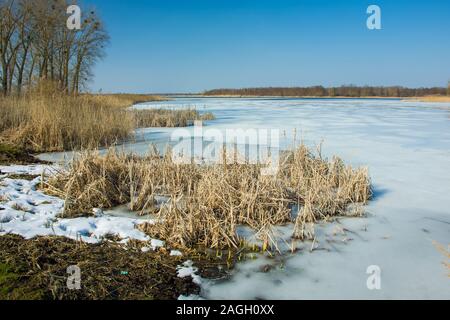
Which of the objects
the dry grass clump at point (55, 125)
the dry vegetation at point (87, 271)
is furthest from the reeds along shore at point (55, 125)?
the dry vegetation at point (87, 271)

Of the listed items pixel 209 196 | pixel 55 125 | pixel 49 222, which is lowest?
pixel 49 222

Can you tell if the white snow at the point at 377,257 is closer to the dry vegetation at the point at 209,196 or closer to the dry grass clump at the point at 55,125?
the dry vegetation at the point at 209,196

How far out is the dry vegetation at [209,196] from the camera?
3.12 meters

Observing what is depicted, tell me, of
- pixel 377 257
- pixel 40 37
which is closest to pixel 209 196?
pixel 377 257

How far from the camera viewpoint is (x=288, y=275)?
2539mm

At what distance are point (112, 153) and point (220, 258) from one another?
2727 mm

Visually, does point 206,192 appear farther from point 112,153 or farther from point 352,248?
point 112,153

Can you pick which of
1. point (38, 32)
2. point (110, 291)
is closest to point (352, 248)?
point (110, 291)

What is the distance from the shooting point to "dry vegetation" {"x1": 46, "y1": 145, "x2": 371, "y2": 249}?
312 centimetres

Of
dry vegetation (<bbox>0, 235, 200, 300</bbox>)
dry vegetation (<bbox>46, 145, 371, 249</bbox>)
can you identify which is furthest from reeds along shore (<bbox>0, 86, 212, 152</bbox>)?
dry vegetation (<bbox>0, 235, 200, 300</bbox>)

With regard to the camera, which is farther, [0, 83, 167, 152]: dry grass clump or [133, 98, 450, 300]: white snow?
[0, 83, 167, 152]: dry grass clump

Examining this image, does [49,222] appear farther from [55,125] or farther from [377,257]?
[55,125]

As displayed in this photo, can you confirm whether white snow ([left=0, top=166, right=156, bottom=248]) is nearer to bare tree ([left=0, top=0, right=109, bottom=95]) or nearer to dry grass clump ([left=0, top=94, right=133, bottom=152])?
dry grass clump ([left=0, top=94, right=133, bottom=152])

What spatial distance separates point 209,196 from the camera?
11.6 ft
